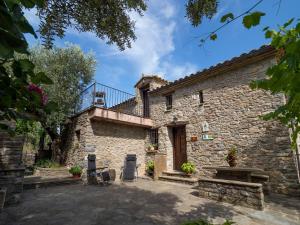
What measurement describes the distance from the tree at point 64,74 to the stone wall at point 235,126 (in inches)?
215

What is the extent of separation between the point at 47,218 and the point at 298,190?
6846mm

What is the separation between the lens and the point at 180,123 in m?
9.57

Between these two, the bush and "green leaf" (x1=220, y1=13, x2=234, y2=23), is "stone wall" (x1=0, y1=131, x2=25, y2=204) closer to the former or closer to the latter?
the bush

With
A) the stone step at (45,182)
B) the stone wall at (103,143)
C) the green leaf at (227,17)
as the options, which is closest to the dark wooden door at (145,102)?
the stone wall at (103,143)

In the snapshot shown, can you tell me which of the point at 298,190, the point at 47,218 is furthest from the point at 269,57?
the point at 47,218

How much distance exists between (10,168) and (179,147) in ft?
23.3

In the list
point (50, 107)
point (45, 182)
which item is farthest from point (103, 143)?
point (50, 107)

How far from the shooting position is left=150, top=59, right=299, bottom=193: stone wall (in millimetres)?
6402

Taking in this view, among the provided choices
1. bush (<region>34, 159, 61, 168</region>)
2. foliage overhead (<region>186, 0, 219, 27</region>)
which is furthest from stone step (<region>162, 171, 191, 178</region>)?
foliage overhead (<region>186, 0, 219, 27</region>)

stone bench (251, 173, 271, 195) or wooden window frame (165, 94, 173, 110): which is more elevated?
wooden window frame (165, 94, 173, 110)

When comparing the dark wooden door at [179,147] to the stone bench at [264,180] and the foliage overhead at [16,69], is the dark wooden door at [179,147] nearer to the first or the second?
the stone bench at [264,180]

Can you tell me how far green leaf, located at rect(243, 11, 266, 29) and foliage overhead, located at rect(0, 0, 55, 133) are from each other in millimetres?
1030

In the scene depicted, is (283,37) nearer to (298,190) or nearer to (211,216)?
(211,216)

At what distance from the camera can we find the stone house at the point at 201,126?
264 inches
